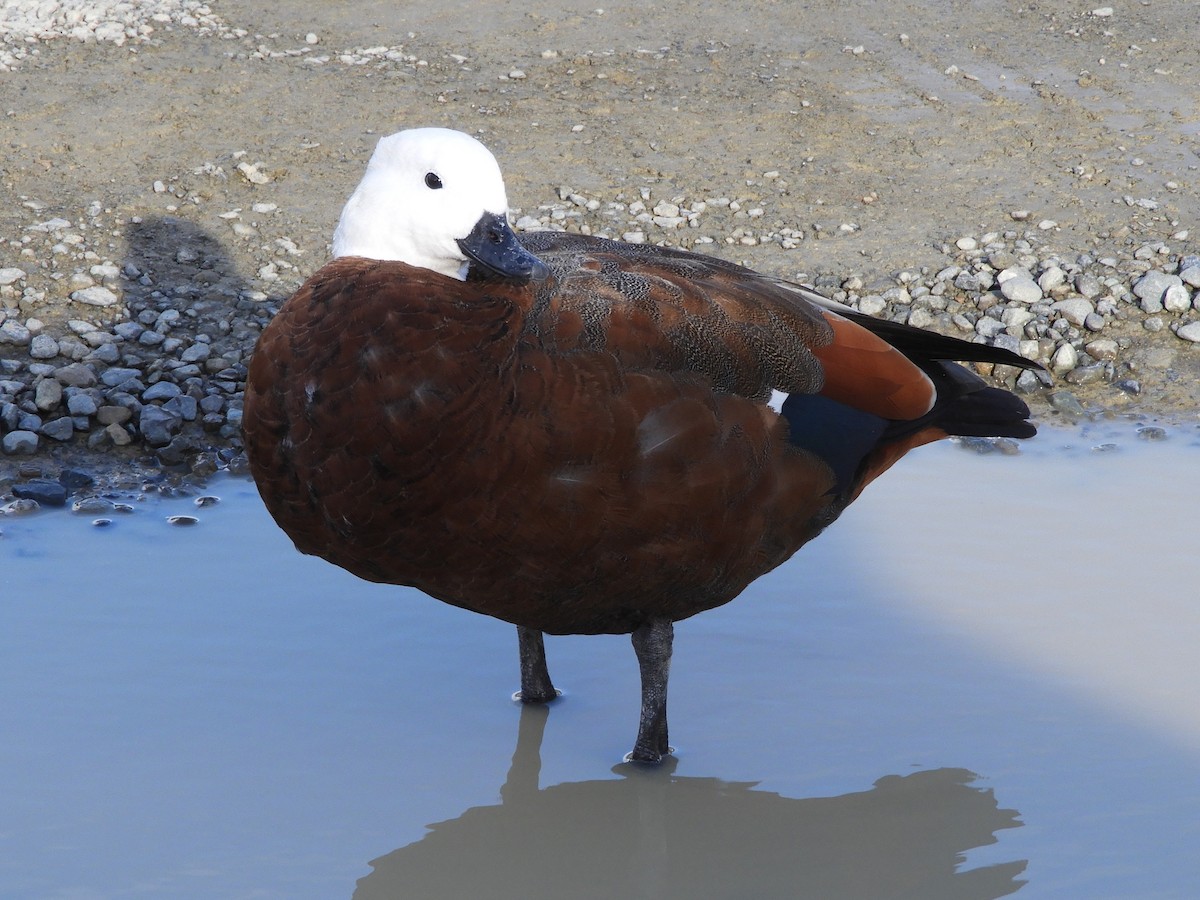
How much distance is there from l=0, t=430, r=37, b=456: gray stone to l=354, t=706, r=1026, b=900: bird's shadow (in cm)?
243

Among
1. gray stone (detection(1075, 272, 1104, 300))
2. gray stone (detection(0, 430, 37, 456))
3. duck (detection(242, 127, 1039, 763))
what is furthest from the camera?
gray stone (detection(1075, 272, 1104, 300))

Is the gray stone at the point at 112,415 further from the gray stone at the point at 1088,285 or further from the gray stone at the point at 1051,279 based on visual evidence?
the gray stone at the point at 1088,285

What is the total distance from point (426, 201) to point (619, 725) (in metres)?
1.62

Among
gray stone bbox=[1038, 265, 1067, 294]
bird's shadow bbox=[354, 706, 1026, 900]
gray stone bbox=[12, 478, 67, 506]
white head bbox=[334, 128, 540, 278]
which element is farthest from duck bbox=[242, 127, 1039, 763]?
gray stone bbox=[1038, 265, 1067, 294]

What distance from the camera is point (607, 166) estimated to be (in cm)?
701

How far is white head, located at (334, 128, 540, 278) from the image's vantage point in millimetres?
2904

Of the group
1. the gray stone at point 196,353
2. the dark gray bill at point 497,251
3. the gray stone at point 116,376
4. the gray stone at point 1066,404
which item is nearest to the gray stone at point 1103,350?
the gray stone at point 1066,404

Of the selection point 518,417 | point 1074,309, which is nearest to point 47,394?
point 518,417

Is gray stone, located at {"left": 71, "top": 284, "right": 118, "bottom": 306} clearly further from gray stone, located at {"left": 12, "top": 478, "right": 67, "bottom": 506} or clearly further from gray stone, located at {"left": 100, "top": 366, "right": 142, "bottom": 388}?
gray stone, located at {"left": 12, "top": 478, "right": 67, "bottom": 506}

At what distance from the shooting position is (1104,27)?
28.1ft

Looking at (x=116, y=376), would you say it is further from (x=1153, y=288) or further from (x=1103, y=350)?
(x=1153, y=288)

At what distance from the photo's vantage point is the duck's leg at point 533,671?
3.80 meters

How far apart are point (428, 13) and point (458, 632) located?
19.0 feet

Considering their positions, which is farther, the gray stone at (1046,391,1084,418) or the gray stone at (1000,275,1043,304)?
the gray stone at (1000,275,1043,304)
